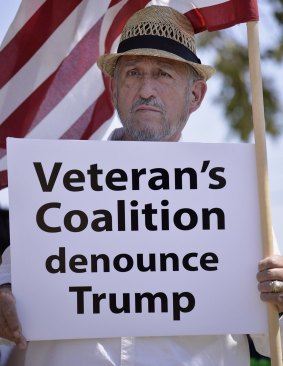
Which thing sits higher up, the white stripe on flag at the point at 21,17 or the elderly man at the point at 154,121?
the white stripe on flag at the point at 21,17

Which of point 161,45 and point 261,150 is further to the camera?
point 161,45

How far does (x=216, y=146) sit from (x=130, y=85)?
1.82ft

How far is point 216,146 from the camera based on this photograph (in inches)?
127

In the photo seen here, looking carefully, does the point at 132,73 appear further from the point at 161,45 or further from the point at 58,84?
the point at 58,84

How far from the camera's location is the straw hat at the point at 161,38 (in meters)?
3.57

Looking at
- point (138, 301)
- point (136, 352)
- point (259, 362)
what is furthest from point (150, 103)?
point (259, 362)

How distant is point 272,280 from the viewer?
3029 mm

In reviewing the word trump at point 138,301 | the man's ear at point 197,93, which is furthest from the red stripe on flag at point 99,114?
the word trump at point 138,301

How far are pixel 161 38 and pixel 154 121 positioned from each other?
370 millimetres

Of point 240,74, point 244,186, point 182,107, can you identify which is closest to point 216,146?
point 244,186

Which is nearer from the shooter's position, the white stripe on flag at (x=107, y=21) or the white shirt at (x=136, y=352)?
the white shirt at (x=136, y=352)

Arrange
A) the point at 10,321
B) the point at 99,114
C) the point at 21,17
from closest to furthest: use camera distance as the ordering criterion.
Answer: the point at 10,321
the point at 21,17
the point at 99,114

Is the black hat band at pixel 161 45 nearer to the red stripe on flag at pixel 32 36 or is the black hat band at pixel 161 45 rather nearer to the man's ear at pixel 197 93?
the man's ear at pixel 197 93

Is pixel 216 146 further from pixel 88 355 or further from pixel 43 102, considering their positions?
pixel 43 102
